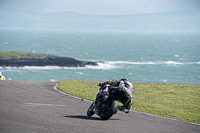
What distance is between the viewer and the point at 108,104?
1046 centimetres

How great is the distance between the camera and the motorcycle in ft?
33.6

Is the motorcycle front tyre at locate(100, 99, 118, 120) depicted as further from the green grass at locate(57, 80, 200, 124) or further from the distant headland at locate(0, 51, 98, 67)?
the distant headland at locate(0, 51, 98, 67)

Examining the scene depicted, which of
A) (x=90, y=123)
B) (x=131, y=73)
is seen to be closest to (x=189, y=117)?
(x=90, y=123)

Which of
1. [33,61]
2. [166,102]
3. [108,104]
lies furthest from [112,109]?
[33,61]

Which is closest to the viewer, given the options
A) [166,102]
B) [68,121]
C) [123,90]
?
[68,121]

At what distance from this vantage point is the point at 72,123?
389 inches

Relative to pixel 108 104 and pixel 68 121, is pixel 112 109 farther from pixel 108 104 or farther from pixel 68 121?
pixel 68 121

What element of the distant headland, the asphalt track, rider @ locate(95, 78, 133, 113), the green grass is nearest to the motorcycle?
rider @ locate(95, 78, 133, 113)

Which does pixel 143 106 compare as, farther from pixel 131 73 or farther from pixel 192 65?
pixel 192 65

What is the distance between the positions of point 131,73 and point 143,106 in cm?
7622

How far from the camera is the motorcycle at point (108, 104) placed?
10.2 metres

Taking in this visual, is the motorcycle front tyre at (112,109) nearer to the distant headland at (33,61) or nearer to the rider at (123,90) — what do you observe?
the rider at (123,90)

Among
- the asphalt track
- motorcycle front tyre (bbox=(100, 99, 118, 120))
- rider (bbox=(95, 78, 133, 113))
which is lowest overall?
the asphalt track

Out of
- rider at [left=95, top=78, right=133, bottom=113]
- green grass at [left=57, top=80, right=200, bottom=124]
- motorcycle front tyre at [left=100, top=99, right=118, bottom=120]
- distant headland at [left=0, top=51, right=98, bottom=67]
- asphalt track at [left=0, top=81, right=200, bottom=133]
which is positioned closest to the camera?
asphalt track at [left=0, top=81, right=200, bottom=133]
